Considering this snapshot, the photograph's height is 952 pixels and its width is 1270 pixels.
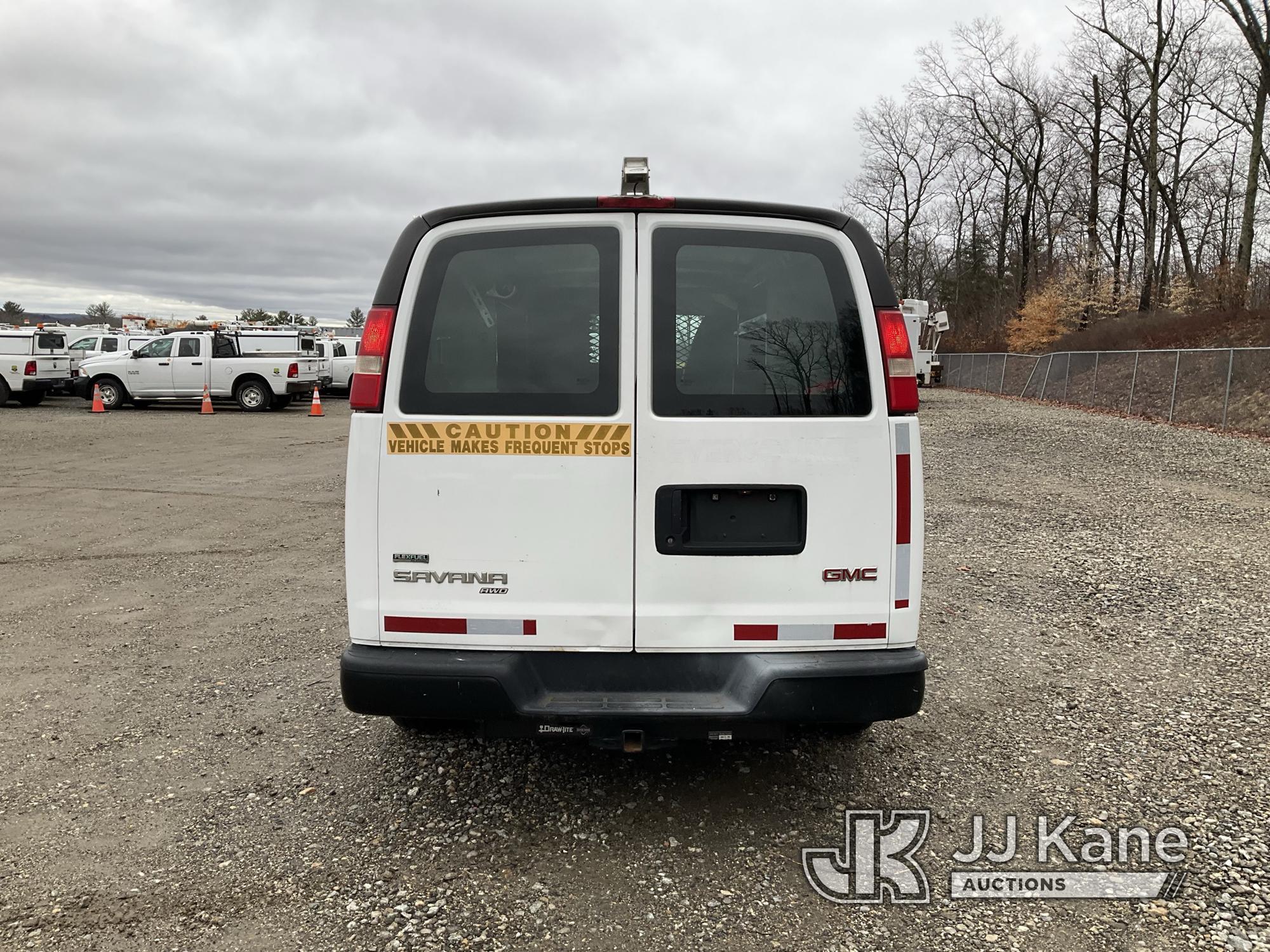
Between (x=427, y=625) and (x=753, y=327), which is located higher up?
(x=753, y=327)

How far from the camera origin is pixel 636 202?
3.12 meters

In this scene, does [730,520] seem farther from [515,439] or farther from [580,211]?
[580,211]

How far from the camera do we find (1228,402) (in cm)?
1869

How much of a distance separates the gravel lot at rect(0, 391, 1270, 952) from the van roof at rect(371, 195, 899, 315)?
2.03m

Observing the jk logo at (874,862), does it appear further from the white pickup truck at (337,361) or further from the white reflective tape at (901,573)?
the white pickup truck at (337,361)

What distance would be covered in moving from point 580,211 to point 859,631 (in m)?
1.82

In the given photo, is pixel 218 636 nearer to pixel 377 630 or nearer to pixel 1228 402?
pixel 377 630

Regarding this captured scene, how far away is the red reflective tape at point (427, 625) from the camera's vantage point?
10.1 feet

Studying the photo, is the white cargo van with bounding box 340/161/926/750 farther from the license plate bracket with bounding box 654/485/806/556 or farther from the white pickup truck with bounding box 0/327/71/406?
the white pickup truck with bounding box 0/327/71/406

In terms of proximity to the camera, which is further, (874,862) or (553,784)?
(553,784)

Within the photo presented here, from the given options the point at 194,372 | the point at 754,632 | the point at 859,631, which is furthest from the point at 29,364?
the point at 859,631

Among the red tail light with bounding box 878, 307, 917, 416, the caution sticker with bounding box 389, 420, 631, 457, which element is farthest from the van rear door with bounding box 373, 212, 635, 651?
the red tail light with bounding box 878, 307, 917, 416

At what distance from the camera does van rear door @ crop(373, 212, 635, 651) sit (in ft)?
9.96

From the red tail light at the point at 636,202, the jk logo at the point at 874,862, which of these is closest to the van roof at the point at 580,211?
the red tail light at the point at 636,202
